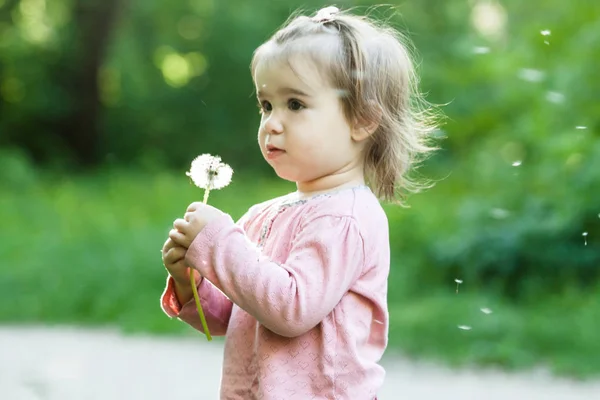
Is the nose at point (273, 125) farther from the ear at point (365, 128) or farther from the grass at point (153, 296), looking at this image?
the grass at point (153, 296)

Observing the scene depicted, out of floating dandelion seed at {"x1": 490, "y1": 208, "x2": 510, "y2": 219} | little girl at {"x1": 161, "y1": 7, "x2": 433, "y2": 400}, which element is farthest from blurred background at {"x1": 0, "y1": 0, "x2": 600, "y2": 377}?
little girl at {"x1": 161, "y1": 7, "x2": 433, "y2": 400}

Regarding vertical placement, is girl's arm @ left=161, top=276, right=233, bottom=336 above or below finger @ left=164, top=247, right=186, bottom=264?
below

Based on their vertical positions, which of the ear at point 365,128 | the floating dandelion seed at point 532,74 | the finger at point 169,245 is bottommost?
the finger at point 169,245

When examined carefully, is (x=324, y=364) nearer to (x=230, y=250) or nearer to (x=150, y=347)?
(x=230, y=250)

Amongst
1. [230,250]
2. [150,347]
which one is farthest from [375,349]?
[150,347]

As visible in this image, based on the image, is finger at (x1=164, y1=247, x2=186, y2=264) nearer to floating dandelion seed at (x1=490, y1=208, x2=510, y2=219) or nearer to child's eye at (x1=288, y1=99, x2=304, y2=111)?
child's eye at (x1=288, y1=99, x2=304, y2=111)

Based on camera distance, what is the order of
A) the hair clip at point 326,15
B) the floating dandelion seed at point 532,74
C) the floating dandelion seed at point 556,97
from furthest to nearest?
1. the floating dandelion seed at point 532,74
2. the floating dandelion seed at point 556,97
3. the hair clip at point 326,15

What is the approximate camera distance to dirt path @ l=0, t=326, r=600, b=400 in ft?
13.5

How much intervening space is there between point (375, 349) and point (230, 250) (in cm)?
→ 34

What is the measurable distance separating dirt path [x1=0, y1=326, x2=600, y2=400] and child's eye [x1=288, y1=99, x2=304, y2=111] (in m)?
2.47

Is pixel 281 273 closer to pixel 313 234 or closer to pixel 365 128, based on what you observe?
pixel 313 234

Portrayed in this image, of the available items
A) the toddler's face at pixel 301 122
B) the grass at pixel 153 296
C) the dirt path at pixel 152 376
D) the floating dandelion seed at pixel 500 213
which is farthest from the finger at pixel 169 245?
the floating dandelion seed at pixel 500 213

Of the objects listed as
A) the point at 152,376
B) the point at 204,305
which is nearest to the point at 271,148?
the point at 204,305

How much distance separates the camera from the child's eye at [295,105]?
1.82 meters
